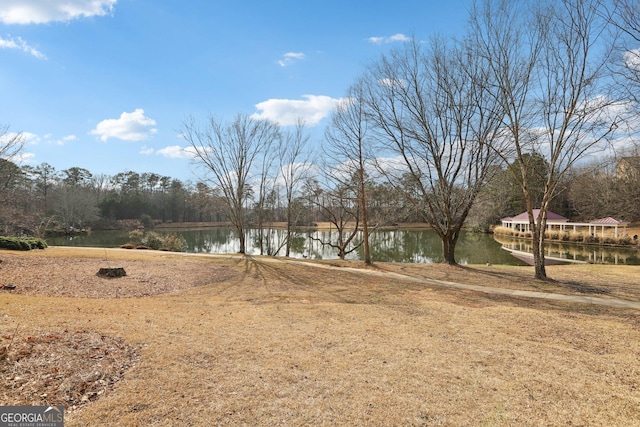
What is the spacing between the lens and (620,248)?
28.8 metres

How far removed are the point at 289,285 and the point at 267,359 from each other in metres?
6.18

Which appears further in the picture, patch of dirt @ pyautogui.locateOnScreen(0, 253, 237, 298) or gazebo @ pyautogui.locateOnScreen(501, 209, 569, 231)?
gazebo @ pyautogui.locateOnScreen(501, 209, 569, 231)

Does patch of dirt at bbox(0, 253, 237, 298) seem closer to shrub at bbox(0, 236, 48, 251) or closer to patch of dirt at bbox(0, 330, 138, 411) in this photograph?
shrub at bbox(0, 236, 48, 251)

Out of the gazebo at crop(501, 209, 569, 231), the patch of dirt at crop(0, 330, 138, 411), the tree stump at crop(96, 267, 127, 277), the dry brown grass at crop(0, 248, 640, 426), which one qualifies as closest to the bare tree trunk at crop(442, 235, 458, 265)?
the dry brown grass at crop(0, 248, 640, 426)

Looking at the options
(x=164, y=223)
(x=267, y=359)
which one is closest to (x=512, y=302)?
(x=267, y=359)

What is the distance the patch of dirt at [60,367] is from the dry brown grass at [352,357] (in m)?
0.17

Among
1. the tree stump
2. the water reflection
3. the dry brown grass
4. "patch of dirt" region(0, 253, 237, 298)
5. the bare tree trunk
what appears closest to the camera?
the dry brown grass

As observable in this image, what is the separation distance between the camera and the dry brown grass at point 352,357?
3305 mm

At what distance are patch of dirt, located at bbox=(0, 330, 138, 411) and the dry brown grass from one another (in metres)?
0.17

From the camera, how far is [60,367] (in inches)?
152

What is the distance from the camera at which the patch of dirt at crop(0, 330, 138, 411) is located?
11.0ft

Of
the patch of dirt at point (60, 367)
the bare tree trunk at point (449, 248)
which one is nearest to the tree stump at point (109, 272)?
the patch of dirt at point (60, 367)

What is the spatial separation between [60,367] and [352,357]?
3.46m

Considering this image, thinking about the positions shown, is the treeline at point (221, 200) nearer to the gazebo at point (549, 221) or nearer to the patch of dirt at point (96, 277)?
the gazebo at point (549, 221)
